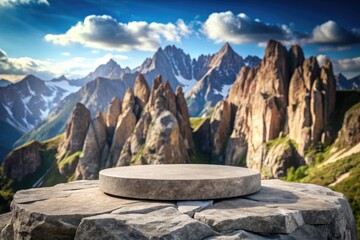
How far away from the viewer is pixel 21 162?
100938 mm

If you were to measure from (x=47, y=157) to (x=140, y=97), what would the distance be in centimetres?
3570

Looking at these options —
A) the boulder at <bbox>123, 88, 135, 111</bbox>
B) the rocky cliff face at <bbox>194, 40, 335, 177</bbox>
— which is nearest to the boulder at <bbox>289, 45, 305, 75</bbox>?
the rocky cliff face at <bbox>194, 40, 335, 177</bbox>

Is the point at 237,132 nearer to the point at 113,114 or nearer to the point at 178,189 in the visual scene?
the point at 113,114

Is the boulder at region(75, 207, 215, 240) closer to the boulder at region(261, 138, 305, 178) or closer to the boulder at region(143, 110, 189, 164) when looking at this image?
the boulder at region(261, 138, 305, 178)

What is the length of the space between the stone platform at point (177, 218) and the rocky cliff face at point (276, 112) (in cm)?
6821

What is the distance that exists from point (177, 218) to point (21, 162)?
347 feet

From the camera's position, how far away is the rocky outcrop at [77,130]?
103062 millimetres

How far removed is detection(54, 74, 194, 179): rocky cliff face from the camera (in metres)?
86.0

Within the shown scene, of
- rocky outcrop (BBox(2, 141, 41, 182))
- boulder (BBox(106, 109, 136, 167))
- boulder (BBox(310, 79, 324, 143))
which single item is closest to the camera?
boulder (BBox(310, 79, 324, 143))

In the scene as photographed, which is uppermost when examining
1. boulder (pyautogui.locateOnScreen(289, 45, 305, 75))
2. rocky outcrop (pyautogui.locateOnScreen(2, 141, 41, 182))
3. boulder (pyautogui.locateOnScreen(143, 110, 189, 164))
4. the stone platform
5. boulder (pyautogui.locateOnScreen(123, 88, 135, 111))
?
boulder (pyautogui.locateOnScreen(289, 45, 305, 75))

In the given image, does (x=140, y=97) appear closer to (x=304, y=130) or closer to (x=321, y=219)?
(x=304, y=130)

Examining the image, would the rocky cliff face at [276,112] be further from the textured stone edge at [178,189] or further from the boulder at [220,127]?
the textured stone edge at [178,189]

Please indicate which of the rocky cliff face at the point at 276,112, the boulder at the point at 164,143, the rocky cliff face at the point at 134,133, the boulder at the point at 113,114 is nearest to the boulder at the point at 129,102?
the rocky cliff face at the point at 134,133

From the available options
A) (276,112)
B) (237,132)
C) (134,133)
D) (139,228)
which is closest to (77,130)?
(134,133)
